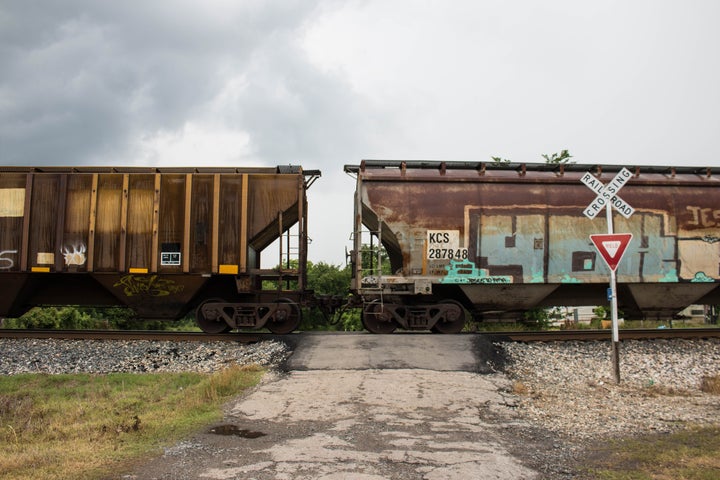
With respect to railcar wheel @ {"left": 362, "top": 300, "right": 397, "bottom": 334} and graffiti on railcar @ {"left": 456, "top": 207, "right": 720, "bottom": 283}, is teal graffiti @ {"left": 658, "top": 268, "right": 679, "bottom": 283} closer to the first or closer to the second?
graffiti on railcar @ {"left": 456, "top": 207, "right": 720, "bottom": 283}

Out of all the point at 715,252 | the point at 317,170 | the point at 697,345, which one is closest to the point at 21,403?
the point at 317,170

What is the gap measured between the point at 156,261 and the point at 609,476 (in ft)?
32.5

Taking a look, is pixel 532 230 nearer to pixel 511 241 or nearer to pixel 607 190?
pixel 511 241

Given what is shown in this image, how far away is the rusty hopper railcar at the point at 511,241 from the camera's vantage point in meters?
11.8

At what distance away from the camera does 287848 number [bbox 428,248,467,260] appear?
1177 centimetres

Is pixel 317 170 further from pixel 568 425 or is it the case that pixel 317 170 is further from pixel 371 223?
pixel 568 425

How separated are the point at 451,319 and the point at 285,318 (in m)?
3.76

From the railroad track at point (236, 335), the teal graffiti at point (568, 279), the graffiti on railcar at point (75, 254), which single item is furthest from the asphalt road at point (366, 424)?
the graffiti on railcar at point (75, 254)

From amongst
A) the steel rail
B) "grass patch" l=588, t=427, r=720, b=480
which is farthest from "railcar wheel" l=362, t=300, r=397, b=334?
"grass patch" l=588, t=427, r=720, b=480

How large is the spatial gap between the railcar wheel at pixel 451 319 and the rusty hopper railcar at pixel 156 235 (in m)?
3.30

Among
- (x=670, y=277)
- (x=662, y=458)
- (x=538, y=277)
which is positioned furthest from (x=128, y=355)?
(x=670, y=277)

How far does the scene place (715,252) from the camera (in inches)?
488

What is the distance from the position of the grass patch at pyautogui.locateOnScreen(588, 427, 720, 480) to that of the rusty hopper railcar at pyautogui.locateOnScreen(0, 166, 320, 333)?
7.88m

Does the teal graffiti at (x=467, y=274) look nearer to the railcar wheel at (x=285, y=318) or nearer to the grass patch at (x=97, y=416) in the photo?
the railcar wheel at (x=285, y=318)
